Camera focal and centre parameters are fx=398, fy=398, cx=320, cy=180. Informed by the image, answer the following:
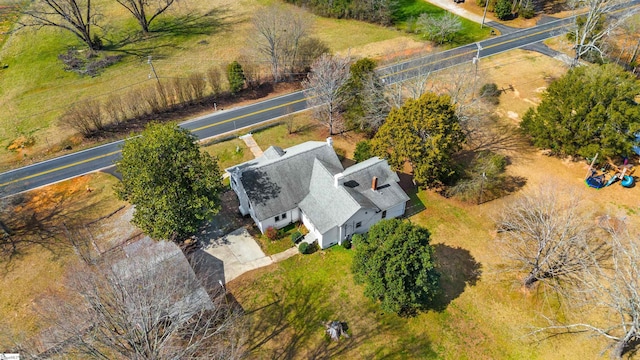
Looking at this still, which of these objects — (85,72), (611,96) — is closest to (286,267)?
(611,96)

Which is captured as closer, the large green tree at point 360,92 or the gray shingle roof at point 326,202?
the gray shingle roof at point 326,202

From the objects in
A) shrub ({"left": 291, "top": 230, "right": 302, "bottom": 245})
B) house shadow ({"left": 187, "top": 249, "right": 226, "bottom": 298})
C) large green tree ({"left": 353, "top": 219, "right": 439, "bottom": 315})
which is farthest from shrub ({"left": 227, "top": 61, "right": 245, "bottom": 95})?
large green tree ({"left": 353, "top": 219, "right": 439, "bottom": 315})

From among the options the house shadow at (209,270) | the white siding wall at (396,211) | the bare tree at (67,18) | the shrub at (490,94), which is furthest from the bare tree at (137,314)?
the bare tree at (67,18)

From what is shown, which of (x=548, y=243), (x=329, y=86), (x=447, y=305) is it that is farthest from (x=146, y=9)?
(x=548, y=243)

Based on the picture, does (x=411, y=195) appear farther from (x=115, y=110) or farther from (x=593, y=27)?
(x=115, y=110)

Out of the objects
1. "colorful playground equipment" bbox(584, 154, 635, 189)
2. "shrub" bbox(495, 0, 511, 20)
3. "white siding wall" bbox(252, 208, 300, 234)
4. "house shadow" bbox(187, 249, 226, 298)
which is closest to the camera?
"house shadow" bbox(187, 249, 226, 298)

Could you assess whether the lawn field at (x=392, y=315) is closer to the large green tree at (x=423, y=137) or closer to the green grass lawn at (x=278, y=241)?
the green grass lawn at (x=278, y=241)

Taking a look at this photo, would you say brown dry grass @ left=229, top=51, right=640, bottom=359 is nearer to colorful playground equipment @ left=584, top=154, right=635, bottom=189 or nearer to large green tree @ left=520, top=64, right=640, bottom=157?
colorful playground equipment @ left=584, top=154, right=635, bottom=189
